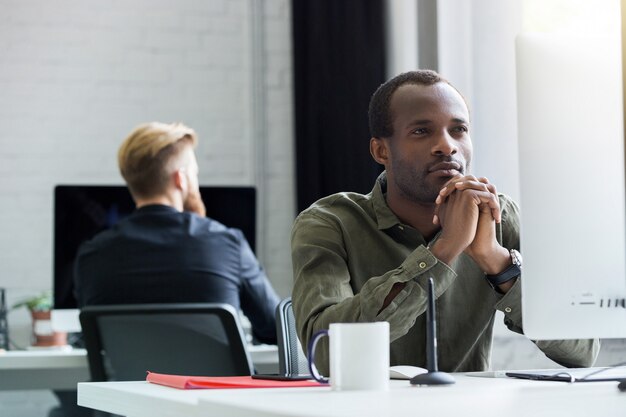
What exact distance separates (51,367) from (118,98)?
1863 millimetres

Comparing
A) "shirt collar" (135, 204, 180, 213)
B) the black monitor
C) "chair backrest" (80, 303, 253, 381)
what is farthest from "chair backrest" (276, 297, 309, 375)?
the black monitor

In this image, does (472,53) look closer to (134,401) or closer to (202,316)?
(202,316)

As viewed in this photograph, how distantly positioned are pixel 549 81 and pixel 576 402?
0.40 metres

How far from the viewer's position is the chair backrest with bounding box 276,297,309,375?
1940 millimetres

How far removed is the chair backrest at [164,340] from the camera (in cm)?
233

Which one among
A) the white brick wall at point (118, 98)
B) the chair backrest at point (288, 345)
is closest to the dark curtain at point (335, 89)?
the white brick wall at point (118, 98)

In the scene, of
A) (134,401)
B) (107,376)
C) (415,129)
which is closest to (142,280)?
(107,376)

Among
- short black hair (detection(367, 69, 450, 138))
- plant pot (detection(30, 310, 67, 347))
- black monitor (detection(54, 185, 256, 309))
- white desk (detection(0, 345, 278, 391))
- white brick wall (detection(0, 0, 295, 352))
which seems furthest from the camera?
white brick wall (detection(0, 0, 295, 352))

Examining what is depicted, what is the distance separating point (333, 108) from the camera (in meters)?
4.29

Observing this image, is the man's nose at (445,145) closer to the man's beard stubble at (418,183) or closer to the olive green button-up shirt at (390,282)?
the man's beard stubble at (418,183)

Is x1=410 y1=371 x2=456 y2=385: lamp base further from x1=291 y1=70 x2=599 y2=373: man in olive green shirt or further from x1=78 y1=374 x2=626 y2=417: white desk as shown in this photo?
x1=291 y1=70 x2=599 y2=373: man in olive green shirt

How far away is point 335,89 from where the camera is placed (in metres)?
4.30

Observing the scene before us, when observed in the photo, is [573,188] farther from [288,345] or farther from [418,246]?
[288,345]

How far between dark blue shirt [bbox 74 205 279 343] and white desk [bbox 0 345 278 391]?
0.43 feet
